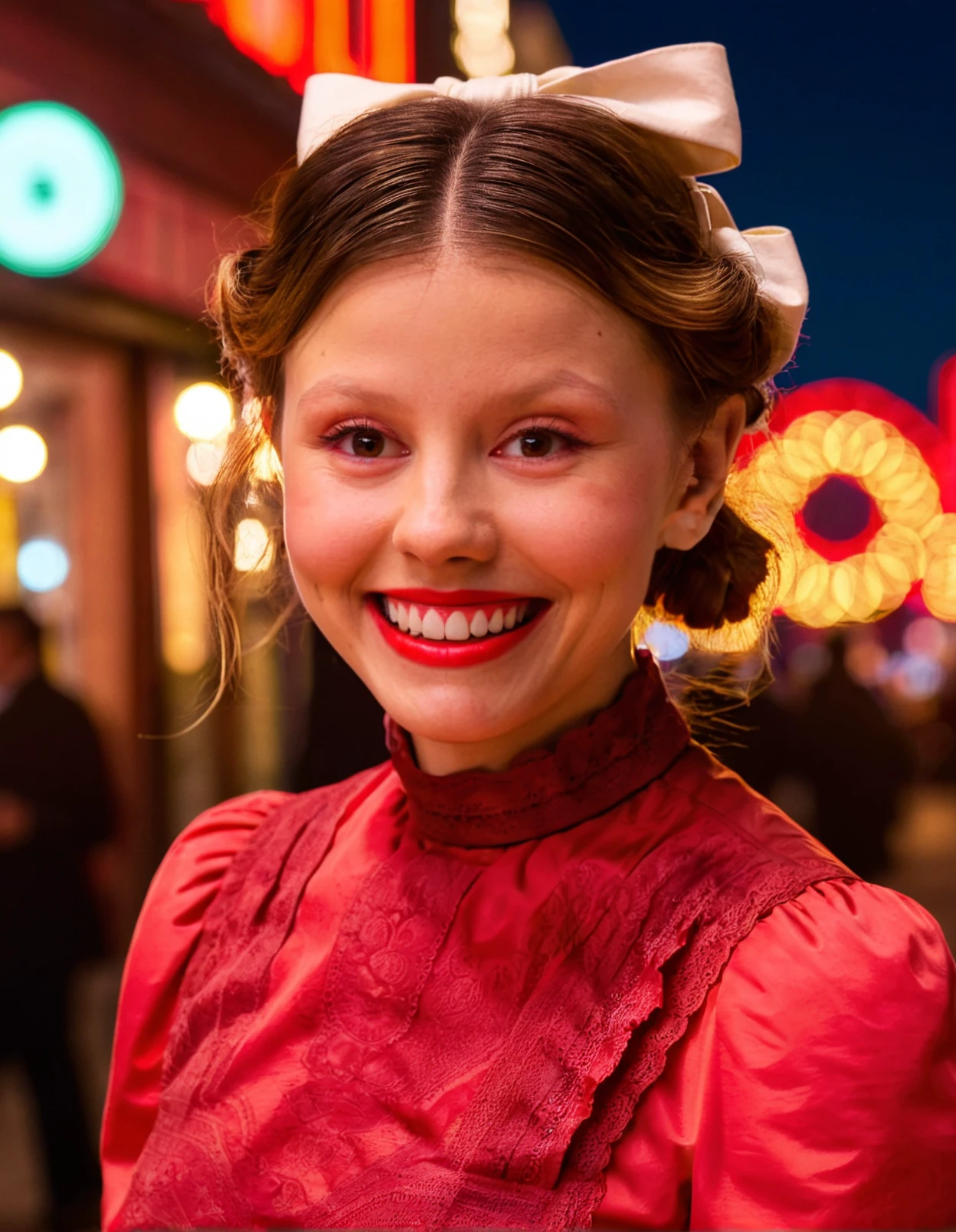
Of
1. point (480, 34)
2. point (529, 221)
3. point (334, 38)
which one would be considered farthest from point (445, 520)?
point (480, 34)

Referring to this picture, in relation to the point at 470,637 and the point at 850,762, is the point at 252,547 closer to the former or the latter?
the point at 470,637

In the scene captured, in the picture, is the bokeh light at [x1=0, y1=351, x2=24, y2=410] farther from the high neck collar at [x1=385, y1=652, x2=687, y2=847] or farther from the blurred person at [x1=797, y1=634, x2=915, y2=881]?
the high neck collar at [x1=385, y1=652, x2=687, y2=847]

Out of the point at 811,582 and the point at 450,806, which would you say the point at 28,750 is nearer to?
the point at 450,806

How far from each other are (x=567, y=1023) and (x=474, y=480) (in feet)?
1.18

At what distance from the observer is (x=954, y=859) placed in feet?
17.4

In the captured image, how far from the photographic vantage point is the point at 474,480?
0.74 m

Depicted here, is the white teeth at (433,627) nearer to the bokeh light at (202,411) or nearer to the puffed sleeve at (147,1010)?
the puffed sleeve at (147,1010)

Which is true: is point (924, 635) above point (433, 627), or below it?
below

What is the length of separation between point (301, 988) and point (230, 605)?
1.14 feet

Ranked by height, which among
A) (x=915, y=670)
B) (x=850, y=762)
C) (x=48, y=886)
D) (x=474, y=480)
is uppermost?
(x=474, y=480)

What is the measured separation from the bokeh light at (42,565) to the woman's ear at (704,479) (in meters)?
2.56

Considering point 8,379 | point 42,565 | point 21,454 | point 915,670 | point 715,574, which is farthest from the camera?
point 915,670

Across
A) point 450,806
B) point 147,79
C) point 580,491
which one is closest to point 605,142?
point 580,491

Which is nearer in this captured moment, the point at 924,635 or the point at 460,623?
the point at 460,623
